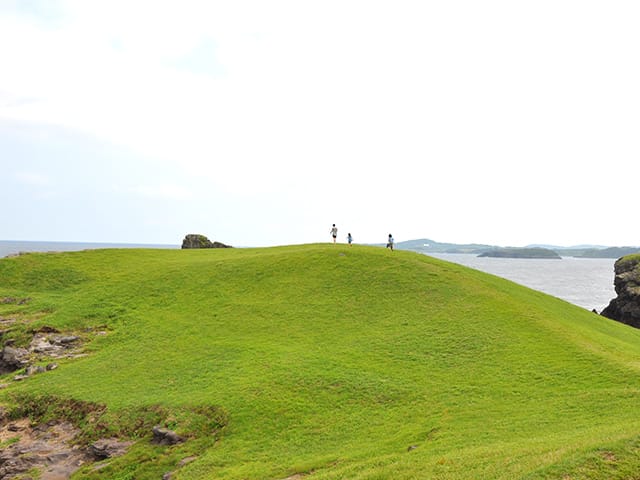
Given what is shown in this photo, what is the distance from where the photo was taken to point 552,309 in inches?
1688

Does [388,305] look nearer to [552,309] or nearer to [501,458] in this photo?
[552,309]

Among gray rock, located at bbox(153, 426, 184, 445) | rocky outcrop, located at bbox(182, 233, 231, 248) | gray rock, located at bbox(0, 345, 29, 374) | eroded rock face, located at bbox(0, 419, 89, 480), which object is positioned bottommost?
eroded rock face, located at bbox(0, 419, 89, 480)

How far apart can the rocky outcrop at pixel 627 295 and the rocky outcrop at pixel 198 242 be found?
73.3m

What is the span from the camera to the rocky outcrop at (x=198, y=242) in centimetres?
8578

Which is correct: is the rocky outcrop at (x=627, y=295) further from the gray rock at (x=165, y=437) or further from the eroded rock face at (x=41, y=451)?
the eroded rock face at (x=41, y=451)

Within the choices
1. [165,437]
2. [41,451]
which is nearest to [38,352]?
[41,451]

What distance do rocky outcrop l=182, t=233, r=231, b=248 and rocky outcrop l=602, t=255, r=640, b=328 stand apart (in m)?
73.3

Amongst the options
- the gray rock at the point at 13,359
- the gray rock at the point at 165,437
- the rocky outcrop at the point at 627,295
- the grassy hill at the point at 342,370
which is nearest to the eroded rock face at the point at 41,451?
the grassy hill at the point at 342,370

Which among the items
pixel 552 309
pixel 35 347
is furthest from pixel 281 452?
pixel 552 309

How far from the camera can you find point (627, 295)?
8125 centimetres

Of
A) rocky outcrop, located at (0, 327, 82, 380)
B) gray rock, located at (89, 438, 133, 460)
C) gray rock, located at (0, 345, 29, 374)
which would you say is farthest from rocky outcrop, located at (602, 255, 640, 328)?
gray rock, located at (0, 345, 29, 374)

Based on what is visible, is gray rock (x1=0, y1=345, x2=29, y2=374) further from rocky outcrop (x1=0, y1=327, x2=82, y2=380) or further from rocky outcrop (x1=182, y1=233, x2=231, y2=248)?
rocky outcrop (x1=182, y1=233, x2=231, y2=248)

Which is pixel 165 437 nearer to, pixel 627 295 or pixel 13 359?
pixel 13 359

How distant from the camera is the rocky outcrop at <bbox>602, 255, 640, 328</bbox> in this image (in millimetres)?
78812
